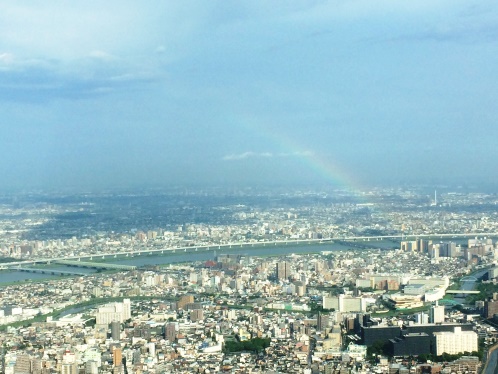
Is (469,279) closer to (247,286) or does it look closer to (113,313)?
(247,286)

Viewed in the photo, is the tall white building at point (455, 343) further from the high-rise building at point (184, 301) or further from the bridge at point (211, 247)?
the bridge at point (211, 247)

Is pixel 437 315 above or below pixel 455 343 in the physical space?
above

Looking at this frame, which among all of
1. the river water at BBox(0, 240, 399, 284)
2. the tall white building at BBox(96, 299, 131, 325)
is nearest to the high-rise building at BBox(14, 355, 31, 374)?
the tall white building at BBox(96, 299, 131, 325)

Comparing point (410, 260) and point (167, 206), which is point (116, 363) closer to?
point (410, 260)

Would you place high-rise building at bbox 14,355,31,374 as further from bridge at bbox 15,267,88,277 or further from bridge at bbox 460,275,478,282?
bridge at bbox 460,275,478,282

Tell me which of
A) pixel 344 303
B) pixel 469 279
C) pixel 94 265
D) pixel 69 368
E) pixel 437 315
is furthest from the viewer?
pixel 94 265

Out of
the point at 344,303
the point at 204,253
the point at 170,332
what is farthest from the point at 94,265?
the point at 170,332

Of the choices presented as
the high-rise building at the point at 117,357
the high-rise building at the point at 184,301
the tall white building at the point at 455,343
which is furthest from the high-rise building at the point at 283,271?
the high-rise building at the point at 117,357
